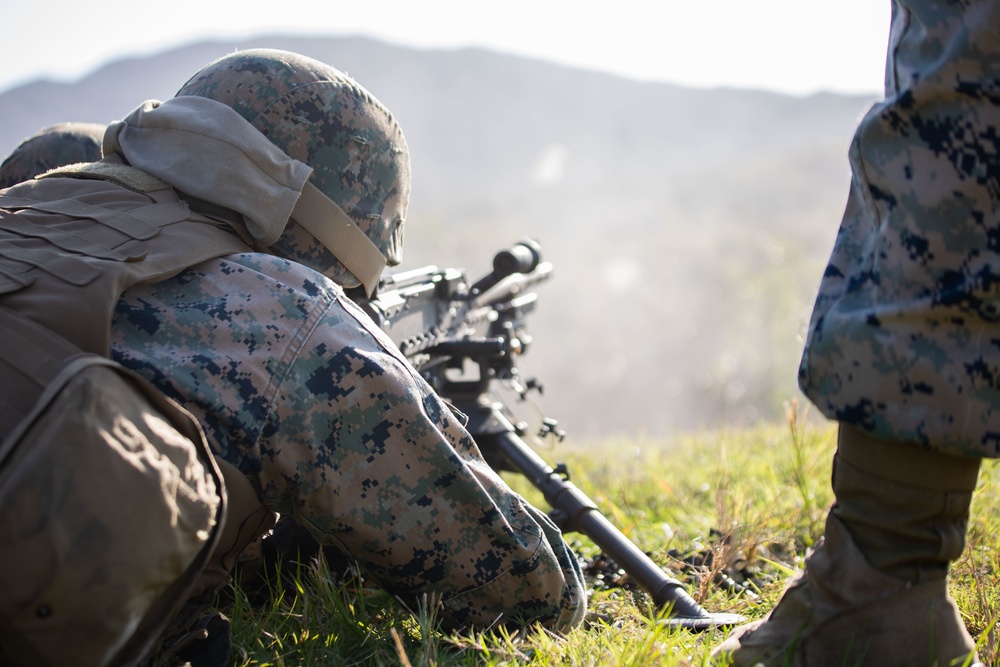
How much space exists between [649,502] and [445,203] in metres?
46.3

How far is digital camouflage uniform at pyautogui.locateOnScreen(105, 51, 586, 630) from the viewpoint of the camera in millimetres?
1976

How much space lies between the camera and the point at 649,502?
3.98 meters

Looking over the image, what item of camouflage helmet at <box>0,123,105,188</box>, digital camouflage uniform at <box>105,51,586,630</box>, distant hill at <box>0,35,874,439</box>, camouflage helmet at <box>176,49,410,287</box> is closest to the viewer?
digital camouflage uniform at <box>105,51,586,630</box>

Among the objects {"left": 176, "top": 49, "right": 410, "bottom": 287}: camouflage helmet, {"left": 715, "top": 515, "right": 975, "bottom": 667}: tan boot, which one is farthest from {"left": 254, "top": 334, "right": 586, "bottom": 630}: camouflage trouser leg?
{"left": 176, "top": 49, "right": 410, "bottom": 287}: camouflage helmet

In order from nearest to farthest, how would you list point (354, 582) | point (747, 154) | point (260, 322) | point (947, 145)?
point (947, 145) → point (260, 322) → point (354, 582) → point (747, 154)

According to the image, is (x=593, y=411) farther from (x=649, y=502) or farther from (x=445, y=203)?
(x=649, y=502)

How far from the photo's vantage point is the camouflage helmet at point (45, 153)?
3855 millimetres

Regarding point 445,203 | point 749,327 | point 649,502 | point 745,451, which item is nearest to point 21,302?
point 649,502

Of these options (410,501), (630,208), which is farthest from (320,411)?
(630,208)

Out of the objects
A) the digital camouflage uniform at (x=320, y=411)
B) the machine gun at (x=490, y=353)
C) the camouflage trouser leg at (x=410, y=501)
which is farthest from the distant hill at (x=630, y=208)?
the camouflage trouser leg at (x=410, y=501)

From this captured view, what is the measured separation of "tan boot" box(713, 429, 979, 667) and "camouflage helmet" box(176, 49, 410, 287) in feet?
5.24

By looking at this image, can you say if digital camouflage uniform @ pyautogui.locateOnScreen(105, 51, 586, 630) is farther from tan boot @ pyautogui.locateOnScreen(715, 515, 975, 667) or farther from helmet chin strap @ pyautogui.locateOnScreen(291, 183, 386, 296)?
tan boot @ pyautogui.locateOnScreen(715, 515, 975, 667)

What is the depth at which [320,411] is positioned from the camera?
2004mm

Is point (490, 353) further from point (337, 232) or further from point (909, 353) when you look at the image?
point (909, 353)
